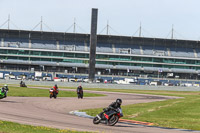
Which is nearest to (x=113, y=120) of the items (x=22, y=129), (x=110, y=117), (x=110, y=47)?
(x=110, y=117)


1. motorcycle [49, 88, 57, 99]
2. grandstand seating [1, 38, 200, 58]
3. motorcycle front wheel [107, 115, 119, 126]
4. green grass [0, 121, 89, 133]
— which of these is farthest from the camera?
grandstand seating [1, 38, 200, 58]

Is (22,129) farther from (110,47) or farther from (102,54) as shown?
(110,47)

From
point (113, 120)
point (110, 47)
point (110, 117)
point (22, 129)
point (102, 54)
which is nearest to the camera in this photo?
point (22, 129)

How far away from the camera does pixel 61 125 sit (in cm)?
1842

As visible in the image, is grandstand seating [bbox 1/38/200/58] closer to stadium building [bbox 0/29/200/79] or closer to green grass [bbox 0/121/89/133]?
stadium building [bbox 0/29/200/79]

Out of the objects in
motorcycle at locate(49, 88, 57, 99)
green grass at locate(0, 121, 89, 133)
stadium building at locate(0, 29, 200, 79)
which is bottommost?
green grass at locate(0, 121, 89, 133)

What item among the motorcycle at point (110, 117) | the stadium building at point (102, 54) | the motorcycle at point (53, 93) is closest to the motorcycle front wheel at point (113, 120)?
the motorcycle at point (110, 117)

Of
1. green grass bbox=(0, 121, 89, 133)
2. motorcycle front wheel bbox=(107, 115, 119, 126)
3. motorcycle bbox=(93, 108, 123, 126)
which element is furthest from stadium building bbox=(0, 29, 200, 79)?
green grass bbox=(0, 121, 89, 133)

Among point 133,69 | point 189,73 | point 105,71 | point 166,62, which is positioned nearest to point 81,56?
point 105,71

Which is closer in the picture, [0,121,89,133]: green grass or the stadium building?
[0,121,89,133]: green grass

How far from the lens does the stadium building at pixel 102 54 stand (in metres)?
128

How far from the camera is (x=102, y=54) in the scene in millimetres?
128750

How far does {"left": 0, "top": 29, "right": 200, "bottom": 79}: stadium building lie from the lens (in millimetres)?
128375

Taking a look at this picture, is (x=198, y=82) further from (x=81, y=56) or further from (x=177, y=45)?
(x=81, y=56)
